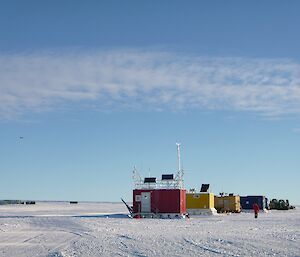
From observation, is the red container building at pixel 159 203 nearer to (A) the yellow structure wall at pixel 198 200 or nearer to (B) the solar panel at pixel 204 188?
(A) the yellow structure wall at pixel 198 200

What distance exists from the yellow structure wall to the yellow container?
10505 millimetres

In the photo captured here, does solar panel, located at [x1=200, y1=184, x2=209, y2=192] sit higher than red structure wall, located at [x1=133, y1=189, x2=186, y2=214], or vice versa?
solar panel, located at [x1=200, y1=184, x2=209, y2=192]

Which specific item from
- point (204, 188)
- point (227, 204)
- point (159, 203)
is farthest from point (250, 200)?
point (159, 203)

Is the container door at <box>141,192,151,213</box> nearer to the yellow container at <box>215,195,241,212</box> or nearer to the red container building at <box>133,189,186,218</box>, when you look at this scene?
the red container building at <box>133,189,186,218</box>

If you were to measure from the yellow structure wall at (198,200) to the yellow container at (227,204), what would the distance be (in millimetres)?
10505

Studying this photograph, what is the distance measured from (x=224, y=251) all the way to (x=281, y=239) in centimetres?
456

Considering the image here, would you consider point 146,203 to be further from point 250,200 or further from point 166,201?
point 250,200

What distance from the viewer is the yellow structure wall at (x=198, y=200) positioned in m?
49.7

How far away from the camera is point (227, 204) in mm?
59906

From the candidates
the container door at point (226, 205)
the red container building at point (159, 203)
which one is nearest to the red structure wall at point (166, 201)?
the red container building at point (159, 203)

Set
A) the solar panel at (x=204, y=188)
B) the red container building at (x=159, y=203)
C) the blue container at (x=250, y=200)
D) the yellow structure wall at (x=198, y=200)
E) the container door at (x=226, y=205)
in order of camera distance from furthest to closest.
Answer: the blue container at (x=250, y=200)
the container door at (x=226, y=205)
the solar panel at (x=204, y=188)
the yellow structure wall at (x=198, y=200)
the red container building at (x=159, y=203)

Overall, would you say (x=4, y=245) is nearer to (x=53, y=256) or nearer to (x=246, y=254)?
(x=53, y=256)

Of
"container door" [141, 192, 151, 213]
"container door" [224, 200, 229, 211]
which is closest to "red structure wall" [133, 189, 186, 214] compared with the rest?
"container door" [141, 192, 151, 213]

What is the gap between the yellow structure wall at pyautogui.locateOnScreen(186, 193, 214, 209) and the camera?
49.7 metres
